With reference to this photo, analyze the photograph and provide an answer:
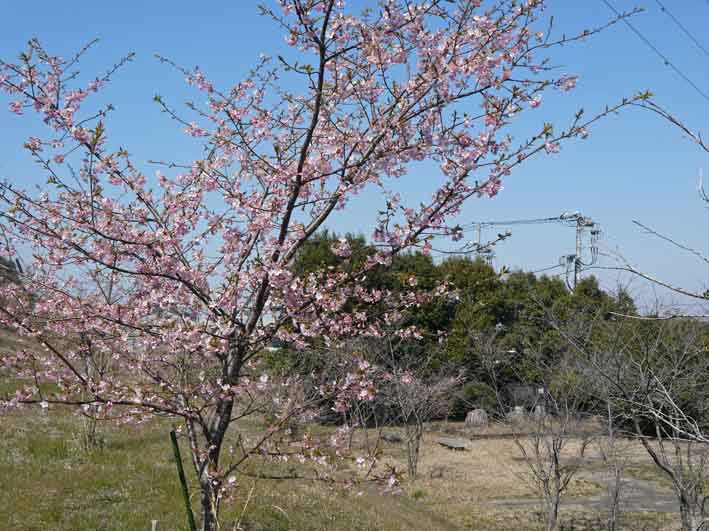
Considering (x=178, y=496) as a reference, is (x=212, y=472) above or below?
above

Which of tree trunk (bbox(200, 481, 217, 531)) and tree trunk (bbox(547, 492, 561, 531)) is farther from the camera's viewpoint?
tree trunk (bbox(547, 492, 561, 531))

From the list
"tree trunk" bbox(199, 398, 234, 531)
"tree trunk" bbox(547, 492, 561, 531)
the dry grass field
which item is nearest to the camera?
"tree trunk" bbox(199, 398, 234, 531)

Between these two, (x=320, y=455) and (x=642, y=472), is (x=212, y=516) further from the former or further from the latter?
(x=642, y=472)

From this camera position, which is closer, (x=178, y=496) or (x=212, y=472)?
(x=212, y=472)

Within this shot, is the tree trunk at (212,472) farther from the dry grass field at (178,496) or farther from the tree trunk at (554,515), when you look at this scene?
the tree trunk at (554,515)

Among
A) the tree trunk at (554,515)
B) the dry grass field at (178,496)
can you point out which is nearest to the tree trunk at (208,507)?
the dry grass field at (178,496)

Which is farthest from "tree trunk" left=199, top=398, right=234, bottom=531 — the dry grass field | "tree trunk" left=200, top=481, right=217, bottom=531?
the dry grass field

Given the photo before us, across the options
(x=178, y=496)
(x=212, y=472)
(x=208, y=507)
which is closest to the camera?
(x=212, y=472)

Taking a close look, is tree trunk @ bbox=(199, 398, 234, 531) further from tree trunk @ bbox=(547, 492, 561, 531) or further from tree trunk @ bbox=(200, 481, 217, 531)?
tree trunk @ bbox=(547, 492, 561, 531)

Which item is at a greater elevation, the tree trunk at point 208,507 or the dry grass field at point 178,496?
the tree trunk at point 208,507

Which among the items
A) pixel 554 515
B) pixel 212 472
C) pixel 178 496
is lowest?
pixel 554 515

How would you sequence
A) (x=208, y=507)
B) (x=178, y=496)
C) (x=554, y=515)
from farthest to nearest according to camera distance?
1. (x=554, y=515)
2. (x=178, y=496)
3. (x=208, y=507)

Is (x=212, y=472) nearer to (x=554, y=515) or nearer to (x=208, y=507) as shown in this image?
(x=208, y=507)

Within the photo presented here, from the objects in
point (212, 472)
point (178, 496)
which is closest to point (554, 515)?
point (178, 496)
